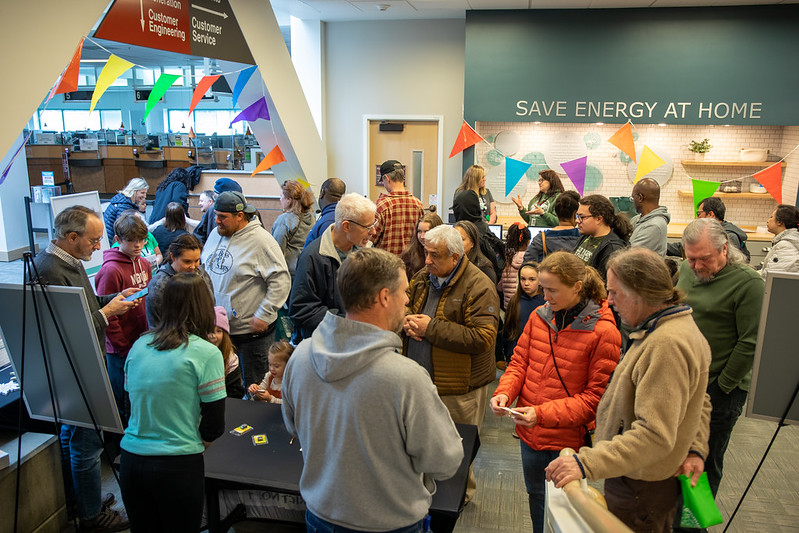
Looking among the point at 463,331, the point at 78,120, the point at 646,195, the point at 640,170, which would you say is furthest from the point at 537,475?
the point at 78,120

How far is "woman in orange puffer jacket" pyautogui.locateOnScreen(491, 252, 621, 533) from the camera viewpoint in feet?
7.55

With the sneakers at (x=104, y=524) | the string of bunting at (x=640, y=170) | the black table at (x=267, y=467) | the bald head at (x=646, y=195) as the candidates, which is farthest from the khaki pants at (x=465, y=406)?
the string of bunting at (x=640, y=170)

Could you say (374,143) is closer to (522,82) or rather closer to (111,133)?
(522,82)

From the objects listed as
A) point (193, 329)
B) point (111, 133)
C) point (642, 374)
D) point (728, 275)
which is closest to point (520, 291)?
point (728, 275)

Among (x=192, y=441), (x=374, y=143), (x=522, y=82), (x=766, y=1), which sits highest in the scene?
(x=766, y=1)

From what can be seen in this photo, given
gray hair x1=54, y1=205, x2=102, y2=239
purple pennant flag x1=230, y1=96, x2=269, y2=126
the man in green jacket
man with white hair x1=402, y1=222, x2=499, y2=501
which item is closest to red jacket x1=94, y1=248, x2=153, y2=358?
gray hair x1=54, y1=205, x2=102, y2=239

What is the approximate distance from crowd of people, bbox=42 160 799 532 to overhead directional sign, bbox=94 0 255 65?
6.04 ft

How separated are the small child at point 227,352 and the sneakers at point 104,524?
80cm

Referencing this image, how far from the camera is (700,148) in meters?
7.65

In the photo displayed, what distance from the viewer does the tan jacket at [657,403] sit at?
1785 mm

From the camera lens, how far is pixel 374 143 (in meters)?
8.80

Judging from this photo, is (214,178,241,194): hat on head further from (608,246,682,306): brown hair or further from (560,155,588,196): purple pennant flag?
(608,246,682,306): brown hair

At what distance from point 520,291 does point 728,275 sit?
1.48m

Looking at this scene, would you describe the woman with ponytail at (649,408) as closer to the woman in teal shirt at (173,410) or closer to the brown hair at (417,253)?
the woman in teal shirt at (173,410)
